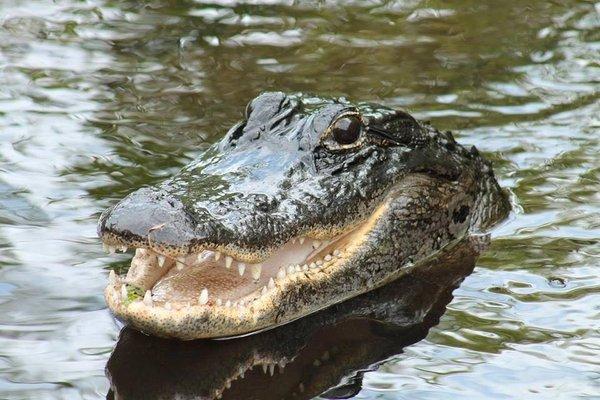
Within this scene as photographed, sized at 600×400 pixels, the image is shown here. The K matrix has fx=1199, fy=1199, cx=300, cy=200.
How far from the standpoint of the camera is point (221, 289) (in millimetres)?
Answer: 5535

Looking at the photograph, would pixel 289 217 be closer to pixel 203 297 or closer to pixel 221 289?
pixel 221 289

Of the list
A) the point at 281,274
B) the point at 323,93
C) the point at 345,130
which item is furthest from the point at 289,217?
the point at 323,93

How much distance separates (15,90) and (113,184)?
2.07 meters

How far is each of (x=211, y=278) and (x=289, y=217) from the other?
0.46 meters

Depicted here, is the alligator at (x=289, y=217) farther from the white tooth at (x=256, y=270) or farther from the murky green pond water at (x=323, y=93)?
the murky green pond water at (x=323, y=93)

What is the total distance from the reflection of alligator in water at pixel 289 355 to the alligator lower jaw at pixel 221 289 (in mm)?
109

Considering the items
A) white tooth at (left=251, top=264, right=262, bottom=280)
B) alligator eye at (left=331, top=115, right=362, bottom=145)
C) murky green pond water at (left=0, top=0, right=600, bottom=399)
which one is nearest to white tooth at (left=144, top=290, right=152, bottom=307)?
murky green pond water at (left=0, top=0, right=600, bottom=399)

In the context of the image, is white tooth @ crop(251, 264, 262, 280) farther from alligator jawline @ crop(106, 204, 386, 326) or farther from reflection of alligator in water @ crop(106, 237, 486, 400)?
reflection of alligator in water @ crop(106, 237, 486, 400)

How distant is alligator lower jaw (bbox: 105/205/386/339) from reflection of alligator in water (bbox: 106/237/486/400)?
0.11 metres

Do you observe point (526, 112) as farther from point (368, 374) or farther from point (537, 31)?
point (368, 374)

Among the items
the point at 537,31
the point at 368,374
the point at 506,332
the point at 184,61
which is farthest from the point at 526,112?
the point at 368,374

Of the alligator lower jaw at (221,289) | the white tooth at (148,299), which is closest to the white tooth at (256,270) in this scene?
the alligator lower jaw at (221,289)

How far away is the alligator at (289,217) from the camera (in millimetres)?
5184

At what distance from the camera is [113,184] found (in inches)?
295
